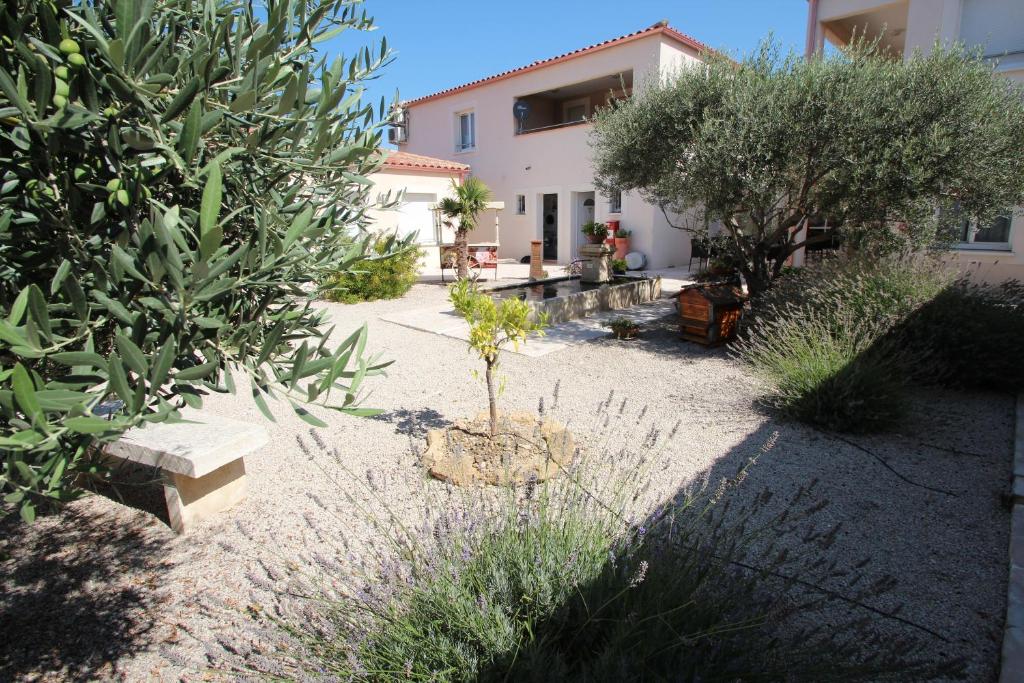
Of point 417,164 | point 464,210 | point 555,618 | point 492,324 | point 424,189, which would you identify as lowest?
point 555,618

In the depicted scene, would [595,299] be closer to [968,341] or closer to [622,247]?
[968,341]

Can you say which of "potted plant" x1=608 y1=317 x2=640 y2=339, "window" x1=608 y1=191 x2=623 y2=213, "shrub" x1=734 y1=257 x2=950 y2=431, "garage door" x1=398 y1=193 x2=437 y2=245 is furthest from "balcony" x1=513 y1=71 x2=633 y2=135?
"shrub" x1=734 y1=257 x2=950 y2=431

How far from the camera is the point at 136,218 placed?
1.19 metres

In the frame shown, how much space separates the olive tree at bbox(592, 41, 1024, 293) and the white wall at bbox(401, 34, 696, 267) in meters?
7.73

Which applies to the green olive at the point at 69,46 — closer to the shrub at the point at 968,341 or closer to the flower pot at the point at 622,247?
the shrub at the point at 968,341

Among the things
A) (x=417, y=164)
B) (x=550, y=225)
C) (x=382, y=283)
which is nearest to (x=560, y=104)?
(x=550, y=225)

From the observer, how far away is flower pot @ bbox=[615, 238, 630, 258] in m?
16.2

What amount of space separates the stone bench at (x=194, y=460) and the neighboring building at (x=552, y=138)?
42.9ft

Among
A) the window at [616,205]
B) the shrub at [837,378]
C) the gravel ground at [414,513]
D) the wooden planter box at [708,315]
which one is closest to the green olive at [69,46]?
the gravel ground at [414,513]

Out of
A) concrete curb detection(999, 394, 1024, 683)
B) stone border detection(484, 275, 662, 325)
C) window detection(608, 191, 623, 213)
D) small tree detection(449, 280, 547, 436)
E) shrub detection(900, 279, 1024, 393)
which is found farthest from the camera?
window detection(608, 191, 623, 213)

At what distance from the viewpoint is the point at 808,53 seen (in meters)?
11.8

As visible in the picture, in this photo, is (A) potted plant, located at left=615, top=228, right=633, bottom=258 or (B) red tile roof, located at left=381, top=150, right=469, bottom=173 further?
(A) potted plant, located at left=615, top=228, right=633, bottom=258

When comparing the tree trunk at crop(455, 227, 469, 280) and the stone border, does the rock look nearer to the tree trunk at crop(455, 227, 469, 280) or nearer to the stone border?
the stone border

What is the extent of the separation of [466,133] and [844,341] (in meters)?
17.9
